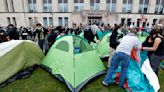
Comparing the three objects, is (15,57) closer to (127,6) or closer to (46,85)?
(46,85)

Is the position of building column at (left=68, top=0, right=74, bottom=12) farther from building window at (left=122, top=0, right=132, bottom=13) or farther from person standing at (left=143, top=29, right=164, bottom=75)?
person standing at (left=143, top=29, right=164, bottom=75)

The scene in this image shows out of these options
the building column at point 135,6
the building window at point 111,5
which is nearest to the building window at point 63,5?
the building window at point 111,5

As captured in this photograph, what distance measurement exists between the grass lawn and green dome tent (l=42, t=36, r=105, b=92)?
0.81ft

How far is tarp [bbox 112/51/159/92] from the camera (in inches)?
148

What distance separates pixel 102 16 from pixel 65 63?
2515 cm

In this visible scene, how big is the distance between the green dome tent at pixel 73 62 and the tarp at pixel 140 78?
1.11 meters

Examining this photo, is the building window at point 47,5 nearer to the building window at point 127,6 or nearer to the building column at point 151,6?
the building window at point 127,6

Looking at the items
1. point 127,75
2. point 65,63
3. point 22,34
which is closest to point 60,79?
point 65,63

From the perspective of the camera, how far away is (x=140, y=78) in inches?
152

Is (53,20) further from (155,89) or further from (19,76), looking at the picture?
(155,89)

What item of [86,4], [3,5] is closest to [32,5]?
[3,5]

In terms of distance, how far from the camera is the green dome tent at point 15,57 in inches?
176

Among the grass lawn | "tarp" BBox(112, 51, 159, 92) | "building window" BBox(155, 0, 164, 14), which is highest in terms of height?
"building window" BBox(155, 0, 164, 14)

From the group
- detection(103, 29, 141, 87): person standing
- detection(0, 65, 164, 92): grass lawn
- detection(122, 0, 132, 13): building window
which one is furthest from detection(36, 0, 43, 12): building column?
detection(103, 29, 141, 87): person standing
